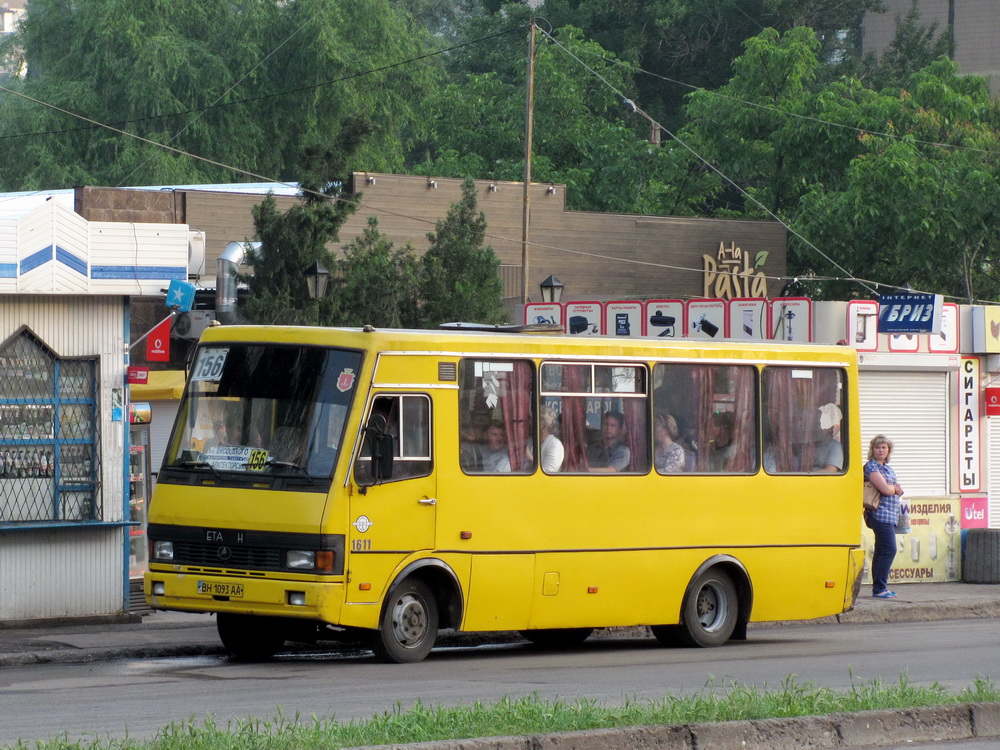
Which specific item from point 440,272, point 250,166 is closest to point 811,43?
point 250,166

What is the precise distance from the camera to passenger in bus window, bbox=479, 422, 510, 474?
13.0 m

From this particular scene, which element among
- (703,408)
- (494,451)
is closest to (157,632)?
(494,451)

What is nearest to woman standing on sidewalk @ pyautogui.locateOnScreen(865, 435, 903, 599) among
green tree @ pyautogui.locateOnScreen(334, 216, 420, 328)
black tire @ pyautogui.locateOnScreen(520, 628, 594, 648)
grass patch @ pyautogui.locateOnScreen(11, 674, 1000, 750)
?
black tire @ pyautogui.locateOnScreen(520, 628, 594, 648)

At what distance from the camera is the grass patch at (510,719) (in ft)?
24.6

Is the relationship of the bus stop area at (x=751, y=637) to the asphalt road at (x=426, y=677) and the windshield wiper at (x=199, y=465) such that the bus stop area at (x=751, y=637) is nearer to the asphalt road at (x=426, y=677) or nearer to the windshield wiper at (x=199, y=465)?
the asphalt road at (x=426, y=677)

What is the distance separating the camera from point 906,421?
21.5 metres

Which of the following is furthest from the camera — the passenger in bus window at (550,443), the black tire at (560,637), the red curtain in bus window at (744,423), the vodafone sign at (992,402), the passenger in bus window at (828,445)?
the vodafone sign at (992,402)

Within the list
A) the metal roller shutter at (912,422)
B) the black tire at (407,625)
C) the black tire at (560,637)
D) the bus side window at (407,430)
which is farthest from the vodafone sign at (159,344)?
the black tire at (407,625)

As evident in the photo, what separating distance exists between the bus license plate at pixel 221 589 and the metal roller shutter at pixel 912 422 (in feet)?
37.0

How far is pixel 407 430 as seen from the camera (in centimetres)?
1248

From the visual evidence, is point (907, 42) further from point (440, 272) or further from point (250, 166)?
point (440, 272)

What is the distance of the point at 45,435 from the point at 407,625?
4.31 meters

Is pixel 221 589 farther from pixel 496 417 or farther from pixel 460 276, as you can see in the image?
pixel 460 276

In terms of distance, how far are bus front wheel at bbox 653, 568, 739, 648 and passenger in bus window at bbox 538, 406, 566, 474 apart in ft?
6.24
